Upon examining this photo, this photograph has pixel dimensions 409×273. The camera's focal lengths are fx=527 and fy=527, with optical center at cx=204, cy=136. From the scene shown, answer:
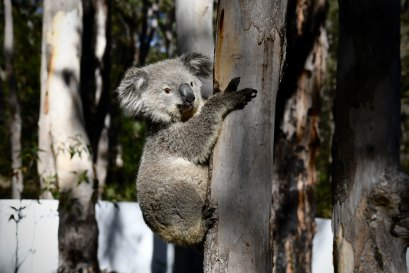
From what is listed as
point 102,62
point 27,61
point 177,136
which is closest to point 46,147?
point 177,136

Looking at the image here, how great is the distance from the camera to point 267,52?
234cm

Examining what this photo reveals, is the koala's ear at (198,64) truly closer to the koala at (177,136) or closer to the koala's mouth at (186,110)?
the koala at (177,136)

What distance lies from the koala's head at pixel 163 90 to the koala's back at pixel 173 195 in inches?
12.0

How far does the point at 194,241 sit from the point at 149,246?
3480mm

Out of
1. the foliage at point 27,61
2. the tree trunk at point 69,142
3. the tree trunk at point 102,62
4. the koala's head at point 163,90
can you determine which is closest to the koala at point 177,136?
the koala's head at point 163,90

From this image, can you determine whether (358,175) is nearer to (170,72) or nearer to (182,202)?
(182,202)

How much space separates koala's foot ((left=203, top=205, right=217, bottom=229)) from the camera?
94.0 inches

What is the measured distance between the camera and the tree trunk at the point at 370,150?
3180 mm

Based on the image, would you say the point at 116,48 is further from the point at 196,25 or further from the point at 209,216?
the point at 209,216

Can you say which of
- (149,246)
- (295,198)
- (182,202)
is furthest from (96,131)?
(182,202)

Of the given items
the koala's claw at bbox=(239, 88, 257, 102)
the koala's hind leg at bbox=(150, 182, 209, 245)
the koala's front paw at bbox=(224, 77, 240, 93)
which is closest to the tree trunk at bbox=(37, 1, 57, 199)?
the koala's hind leg at bbox=(150, 182, 209, 245)

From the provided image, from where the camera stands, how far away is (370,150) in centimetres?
327

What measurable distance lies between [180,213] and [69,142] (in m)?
2.67

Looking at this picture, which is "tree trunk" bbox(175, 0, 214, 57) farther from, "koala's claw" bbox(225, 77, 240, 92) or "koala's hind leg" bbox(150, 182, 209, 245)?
"koala's claw" bbox(225, 77, 240, 92)
